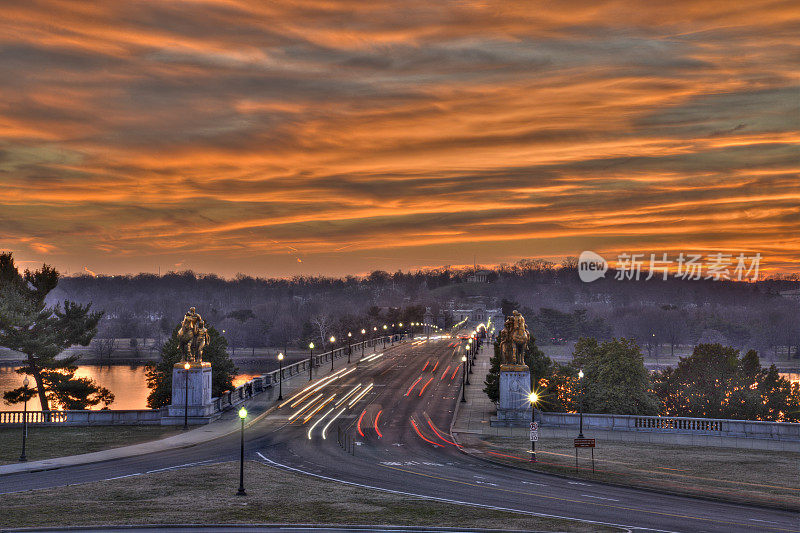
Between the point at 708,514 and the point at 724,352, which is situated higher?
the point at 724,352

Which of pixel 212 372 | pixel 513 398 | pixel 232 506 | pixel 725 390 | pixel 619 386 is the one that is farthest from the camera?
pixel 725 390

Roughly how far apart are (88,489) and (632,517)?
23994 mm

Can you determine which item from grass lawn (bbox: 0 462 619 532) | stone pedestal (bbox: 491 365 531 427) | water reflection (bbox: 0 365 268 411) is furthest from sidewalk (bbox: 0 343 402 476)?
water reflection (bbox: 0 365 268 411)

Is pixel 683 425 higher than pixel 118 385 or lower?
higher

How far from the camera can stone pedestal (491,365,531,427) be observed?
2227 inches

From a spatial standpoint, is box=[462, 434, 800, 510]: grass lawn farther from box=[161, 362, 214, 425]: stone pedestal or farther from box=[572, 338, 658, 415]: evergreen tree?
box=[572, 338, 658, 415]: evergreen tree

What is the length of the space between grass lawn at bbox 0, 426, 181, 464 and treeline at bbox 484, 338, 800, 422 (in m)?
31.2

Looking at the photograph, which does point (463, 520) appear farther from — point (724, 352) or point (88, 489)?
point (724, 352)

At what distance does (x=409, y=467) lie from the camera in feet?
138

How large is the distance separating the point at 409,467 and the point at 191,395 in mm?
21514

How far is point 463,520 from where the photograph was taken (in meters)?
29.9

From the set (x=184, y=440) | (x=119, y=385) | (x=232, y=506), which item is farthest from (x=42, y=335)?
(x=119, y=385)

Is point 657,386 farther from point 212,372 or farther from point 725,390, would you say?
point 212,372

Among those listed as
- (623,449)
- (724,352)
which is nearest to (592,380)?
(724,352)
